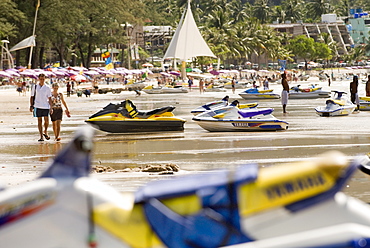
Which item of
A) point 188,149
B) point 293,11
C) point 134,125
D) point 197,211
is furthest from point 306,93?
point 293,11

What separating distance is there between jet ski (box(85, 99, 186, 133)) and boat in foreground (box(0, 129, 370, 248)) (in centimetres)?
1483

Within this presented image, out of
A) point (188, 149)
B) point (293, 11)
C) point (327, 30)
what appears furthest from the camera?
point (293, 11)

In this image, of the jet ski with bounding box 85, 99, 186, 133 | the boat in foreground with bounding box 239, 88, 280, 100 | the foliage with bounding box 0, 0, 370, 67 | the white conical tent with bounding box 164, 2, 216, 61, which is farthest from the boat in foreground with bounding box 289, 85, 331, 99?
the foliage with bounding box 0, 0, 370, 67

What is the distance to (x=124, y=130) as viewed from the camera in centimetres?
1759

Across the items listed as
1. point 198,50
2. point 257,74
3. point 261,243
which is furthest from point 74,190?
point 257,74

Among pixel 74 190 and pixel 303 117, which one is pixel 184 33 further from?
pixel 74 190

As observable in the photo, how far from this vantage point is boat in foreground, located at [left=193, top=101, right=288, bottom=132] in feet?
57.9

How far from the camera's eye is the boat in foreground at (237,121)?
17656 millimetres

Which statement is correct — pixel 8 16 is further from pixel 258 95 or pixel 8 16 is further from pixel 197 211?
pixel 197 211

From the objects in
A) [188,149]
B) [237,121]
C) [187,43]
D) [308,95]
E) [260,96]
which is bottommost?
[260,96]

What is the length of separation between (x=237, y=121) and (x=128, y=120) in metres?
2.87

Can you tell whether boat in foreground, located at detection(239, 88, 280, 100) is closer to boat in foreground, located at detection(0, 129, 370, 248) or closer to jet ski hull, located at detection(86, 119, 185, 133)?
jet ski hull, located at detection(86, 119, 185, 133)

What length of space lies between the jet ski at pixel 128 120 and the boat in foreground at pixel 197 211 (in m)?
14.8

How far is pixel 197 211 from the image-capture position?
2.53 m
